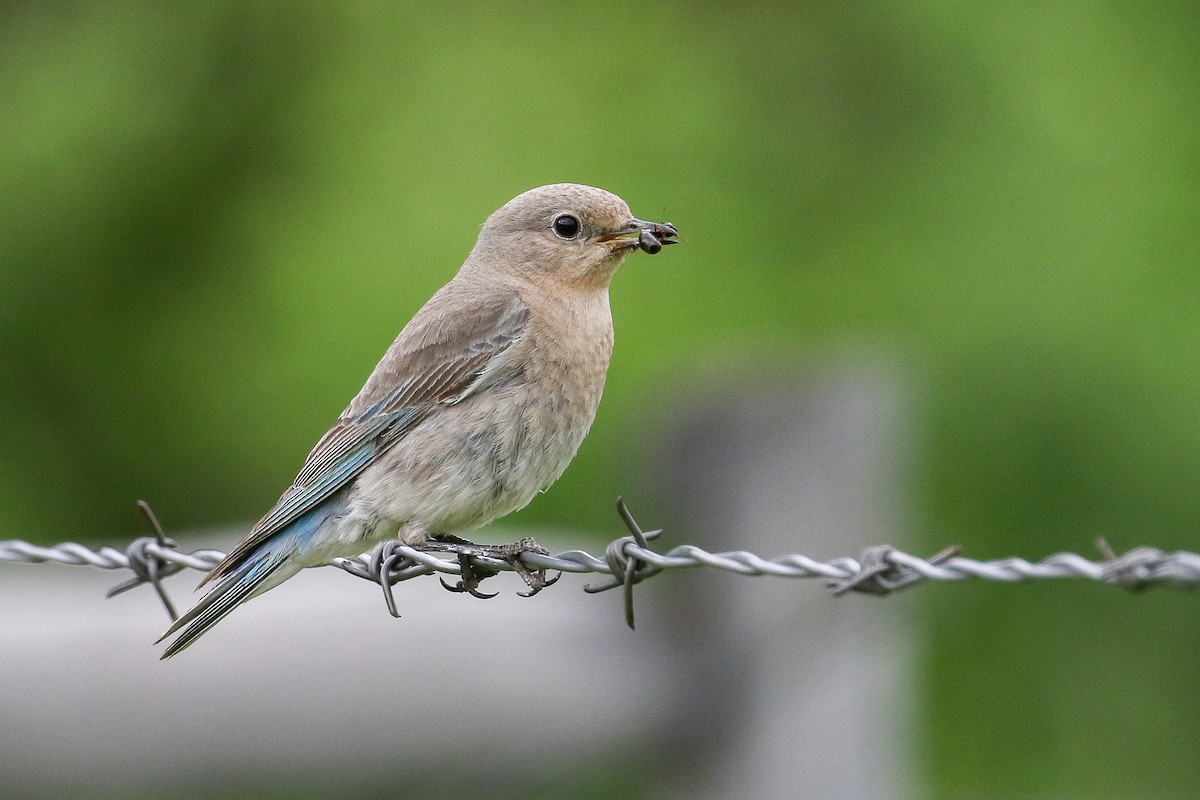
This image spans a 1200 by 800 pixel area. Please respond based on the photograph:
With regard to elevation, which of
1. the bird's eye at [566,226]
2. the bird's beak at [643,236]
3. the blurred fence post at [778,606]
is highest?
the bird's eye at [566,226]

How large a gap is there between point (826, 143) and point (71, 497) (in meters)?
4.46

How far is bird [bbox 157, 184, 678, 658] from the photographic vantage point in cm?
401

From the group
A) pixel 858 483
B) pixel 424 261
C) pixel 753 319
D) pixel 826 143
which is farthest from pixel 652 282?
pixel 858 483

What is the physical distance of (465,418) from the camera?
407 centimetres

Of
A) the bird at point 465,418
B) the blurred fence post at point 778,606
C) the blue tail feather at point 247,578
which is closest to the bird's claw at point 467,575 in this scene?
the bird at point 465,418

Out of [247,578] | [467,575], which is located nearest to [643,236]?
[467,575]

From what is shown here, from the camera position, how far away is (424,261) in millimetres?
7543

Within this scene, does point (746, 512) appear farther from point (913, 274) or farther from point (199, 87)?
point (199, 87)

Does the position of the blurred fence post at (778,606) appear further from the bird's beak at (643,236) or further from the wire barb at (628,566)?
the wire barb at (628,566)

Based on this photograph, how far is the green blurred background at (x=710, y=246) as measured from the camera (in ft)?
24.5

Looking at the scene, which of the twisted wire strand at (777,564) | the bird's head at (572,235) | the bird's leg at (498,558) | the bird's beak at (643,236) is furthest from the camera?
the bird's head at (572,235)

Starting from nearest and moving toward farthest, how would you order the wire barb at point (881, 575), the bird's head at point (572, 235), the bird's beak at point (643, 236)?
the wire barb at point (881, 575) → the bird's beak at point (643, 236) → the bird's head at point (572, 235)

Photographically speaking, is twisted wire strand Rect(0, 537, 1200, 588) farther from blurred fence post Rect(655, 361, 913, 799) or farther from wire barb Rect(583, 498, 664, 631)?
blurred fence post Rect(655, 361, 913, 799)

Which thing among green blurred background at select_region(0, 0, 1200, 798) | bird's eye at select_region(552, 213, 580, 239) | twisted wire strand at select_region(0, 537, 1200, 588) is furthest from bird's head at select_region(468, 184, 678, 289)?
green blurred background at select_region(0, 0, 1200, 798)
